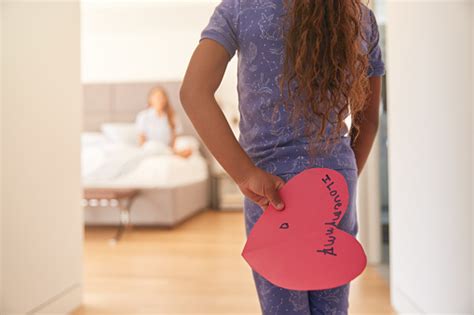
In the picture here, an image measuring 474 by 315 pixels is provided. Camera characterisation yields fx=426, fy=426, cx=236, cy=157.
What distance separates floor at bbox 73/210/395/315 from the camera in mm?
1973

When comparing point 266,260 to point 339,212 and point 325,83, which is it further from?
point 325,83

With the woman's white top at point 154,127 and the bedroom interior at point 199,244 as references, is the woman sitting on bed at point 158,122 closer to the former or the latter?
the woman's white top at point 154,127

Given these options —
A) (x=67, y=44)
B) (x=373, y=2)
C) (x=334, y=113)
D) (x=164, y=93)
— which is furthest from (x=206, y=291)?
(x=164, y=93)

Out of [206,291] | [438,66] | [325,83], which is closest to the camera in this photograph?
[325,83]

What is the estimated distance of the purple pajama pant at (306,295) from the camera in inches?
30.3

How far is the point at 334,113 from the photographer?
742mm

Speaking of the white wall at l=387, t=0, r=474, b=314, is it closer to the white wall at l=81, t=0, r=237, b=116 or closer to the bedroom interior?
the bedroom interior

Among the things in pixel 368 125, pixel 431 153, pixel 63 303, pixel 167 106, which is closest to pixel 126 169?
pixel 167 106

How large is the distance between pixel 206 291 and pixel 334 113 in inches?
66.0

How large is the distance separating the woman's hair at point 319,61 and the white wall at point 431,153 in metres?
0.73

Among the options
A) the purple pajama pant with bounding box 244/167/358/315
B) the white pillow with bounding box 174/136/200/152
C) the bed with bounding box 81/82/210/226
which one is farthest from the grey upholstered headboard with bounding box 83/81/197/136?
the purple pajama pant with bounding box 244/167/358/315

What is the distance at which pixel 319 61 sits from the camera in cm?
71

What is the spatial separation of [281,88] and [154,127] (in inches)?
174

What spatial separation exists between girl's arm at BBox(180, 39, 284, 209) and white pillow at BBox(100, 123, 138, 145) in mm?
4515
